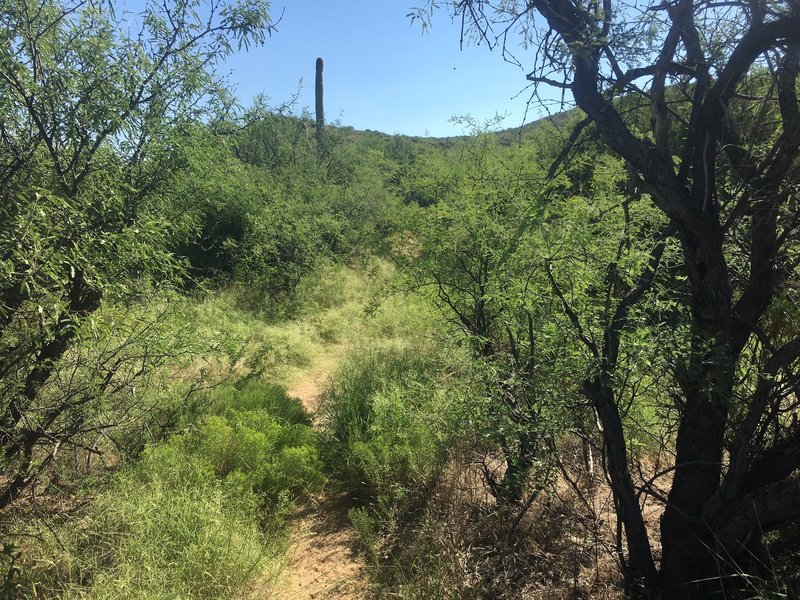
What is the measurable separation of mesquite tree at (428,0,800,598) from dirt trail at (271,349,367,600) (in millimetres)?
1997

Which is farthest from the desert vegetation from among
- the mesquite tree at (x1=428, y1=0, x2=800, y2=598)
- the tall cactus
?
the tall cactus

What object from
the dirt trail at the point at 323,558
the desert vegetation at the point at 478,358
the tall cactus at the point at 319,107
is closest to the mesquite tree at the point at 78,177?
the desert vegetation at the point at 478,358

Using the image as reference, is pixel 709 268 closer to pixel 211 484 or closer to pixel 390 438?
pixel 390 438

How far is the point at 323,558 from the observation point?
3.66 meters

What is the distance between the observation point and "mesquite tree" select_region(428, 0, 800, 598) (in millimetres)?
2012

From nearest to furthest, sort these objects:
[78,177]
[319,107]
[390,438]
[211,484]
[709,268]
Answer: [709,268] → [78,177] → [211,484] → [390,438] → [319,107]

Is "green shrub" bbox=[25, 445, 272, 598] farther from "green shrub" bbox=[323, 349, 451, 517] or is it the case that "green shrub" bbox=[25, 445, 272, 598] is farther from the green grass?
"green shrub" bbox=[323, 349, 451, 517]

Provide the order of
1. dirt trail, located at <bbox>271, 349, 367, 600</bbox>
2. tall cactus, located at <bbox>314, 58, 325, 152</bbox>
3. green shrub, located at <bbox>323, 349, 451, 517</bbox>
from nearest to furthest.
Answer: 1. dirt trail, located at <bbox>271, 349, 367, 600</bbox>
2. green shrub, located at <bbox>323, 349, 451, 517</bbox>
3. tall cactus, located at <bbox>314, 58, 325, 152</bbox>

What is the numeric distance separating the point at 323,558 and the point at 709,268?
340 centimetres

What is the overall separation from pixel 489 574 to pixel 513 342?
1514mm

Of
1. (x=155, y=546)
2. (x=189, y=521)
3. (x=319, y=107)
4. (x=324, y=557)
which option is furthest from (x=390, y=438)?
(x=319, y=107)

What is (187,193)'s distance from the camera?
400 centimetres

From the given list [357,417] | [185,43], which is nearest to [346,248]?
[357,417]

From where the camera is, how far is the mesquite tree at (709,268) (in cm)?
201
